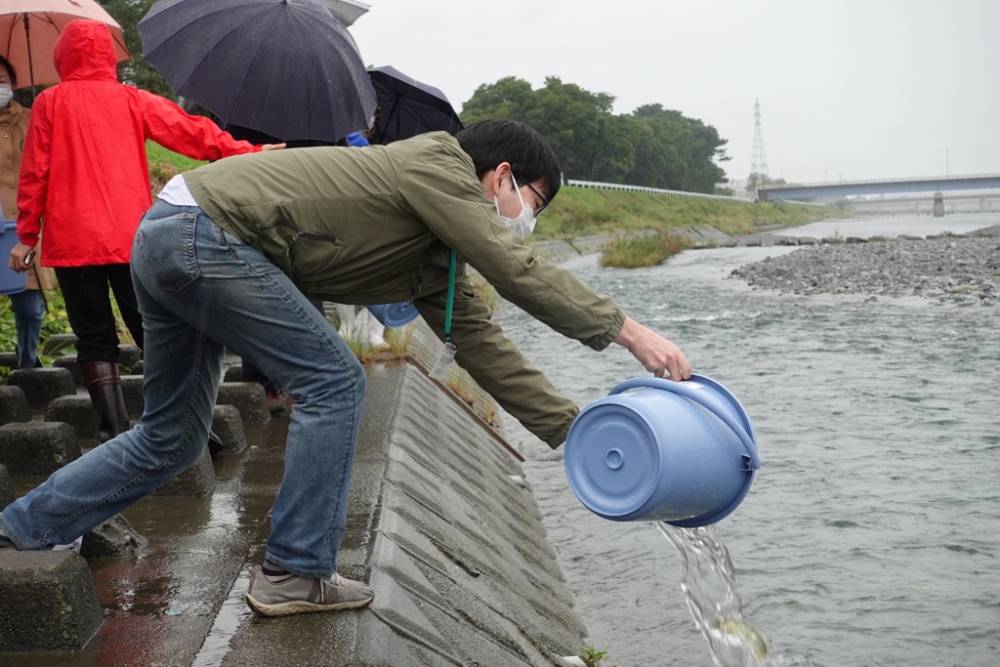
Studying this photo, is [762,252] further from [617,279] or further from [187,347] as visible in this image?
[187,347]

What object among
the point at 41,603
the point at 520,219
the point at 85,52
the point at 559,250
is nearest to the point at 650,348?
the point at 520,219

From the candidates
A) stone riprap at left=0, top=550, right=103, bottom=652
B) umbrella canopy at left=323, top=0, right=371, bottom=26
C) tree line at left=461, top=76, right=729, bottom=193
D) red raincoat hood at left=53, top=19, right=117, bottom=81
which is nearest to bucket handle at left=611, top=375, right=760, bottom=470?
stone riprap at left=0, top=550, right=103, bottom=652

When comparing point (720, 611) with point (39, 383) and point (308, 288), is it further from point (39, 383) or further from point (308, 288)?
point (39, 383)

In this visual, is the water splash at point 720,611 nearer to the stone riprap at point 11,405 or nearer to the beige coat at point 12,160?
the stone riprap at point 11,405

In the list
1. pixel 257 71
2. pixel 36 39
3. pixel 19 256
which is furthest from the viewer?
pixel 36 39

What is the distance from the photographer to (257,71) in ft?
20.5

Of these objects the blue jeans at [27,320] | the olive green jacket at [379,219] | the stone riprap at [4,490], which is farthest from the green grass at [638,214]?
the olive green jacket at [379,219]

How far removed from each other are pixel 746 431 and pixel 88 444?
3.53 m

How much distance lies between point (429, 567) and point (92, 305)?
6.43 ft

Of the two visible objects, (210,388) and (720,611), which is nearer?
(210,388)

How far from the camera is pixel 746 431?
329 cm

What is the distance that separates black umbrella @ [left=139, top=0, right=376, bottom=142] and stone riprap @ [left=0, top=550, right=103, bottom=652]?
11.1 ft

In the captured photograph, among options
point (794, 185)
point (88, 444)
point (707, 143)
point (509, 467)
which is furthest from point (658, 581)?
point (707, 143)

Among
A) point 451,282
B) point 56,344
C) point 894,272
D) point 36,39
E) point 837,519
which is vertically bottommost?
point 837,519
